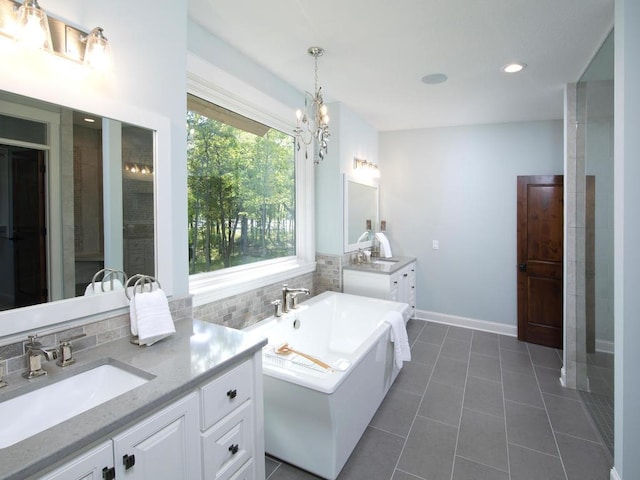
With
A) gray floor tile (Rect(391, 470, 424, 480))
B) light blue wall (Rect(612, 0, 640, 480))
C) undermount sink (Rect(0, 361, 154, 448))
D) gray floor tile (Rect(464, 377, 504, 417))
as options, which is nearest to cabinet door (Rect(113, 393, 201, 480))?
undermount sink (Rect(0, 361, 154, 448))

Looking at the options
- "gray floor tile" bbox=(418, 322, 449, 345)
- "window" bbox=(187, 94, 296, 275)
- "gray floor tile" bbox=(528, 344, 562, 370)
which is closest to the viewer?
"window" bbox=(187, 94, 296, 275)

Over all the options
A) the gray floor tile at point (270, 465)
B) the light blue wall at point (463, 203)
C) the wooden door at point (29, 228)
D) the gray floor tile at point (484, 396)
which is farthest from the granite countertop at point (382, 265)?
the wooden door at point (29, 228)

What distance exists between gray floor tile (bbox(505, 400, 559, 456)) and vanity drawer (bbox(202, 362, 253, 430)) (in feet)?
6.43

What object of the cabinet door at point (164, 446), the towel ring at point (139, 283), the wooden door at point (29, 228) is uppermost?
the wooden door at point (29, 228)

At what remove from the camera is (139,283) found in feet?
5.31

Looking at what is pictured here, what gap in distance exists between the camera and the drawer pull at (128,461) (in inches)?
38.7

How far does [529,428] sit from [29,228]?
126 inches

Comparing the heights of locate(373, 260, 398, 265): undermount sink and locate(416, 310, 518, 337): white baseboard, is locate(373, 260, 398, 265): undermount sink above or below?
above

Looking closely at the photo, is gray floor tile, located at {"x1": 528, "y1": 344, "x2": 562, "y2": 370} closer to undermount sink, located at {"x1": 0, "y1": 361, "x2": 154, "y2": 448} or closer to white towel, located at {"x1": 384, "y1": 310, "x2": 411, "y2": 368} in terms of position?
white towel, located at {"x1": 384, "y1": 310, "x2": 411, "y2": 368}

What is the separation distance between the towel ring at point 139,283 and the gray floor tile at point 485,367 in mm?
2966

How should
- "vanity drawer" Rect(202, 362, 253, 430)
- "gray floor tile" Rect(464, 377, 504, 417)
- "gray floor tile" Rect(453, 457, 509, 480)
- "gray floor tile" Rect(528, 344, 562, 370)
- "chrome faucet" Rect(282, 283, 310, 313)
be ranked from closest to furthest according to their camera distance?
"vanity drawer" Rect(202, 362, 253, 430) → "gray floor tile" Rect(453, 457, 509, 480) → "gray floor tile" Rect(464, 377, 504, 417) → "chrome faucet" Rect(282, 283, 310, 313) → "gray floor tile" Rect(528, 344, 562, 370)

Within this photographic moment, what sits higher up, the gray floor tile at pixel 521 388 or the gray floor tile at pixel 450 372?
the gray floor tile at pixel 450 372

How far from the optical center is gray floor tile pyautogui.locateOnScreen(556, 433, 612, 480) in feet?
6.43

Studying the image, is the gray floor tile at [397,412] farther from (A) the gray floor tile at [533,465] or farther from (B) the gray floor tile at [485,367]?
(B) the gray floor tile at [485,367]
